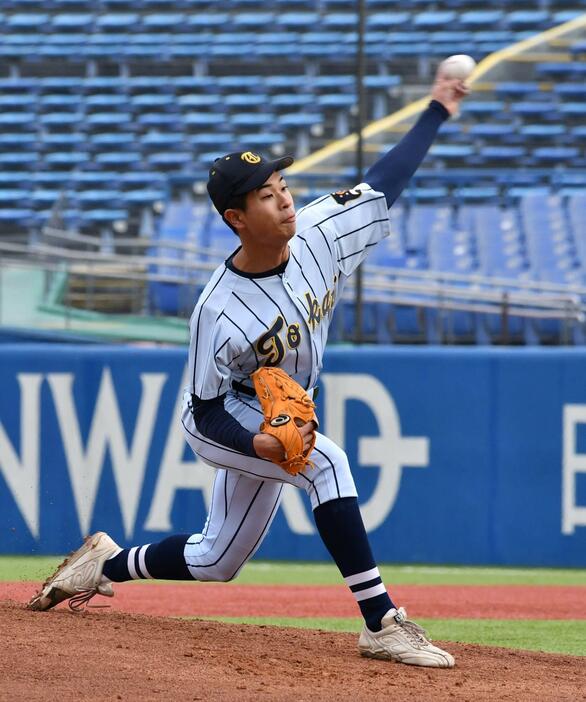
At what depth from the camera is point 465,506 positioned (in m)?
7.87

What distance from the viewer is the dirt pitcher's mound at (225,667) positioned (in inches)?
131

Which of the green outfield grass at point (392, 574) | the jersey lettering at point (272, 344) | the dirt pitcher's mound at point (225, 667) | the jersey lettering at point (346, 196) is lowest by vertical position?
the green outfield grass at point (392, 574)

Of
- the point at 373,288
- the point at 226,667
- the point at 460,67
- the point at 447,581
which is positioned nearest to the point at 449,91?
the point at 460,67

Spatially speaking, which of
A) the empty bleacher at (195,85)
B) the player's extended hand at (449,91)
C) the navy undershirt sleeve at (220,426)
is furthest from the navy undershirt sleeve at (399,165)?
the empty bleacher at (195,85)

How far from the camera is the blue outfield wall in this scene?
7.84 m

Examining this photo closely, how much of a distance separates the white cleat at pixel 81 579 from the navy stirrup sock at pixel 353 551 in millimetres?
997

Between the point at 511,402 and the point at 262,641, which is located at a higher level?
the point at 511,402

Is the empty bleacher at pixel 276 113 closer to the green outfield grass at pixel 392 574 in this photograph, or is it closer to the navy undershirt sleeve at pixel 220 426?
the green outfield grass at pixel 392 574

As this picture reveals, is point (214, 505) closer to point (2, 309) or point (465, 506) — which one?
point (465, 506)

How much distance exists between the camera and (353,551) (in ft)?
12.5

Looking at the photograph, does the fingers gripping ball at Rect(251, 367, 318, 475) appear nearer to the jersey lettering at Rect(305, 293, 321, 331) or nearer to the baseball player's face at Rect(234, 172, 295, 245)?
the jersey lettering at Rect(305, 293, 321, 331)

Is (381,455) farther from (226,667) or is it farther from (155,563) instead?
(226,667)

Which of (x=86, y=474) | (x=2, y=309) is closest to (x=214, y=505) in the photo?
(x=86, y=474)

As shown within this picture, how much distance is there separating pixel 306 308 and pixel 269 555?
4.43 metres
